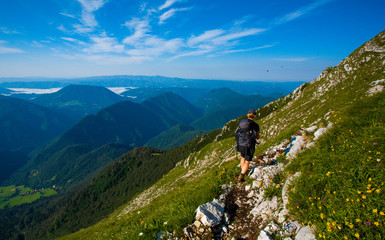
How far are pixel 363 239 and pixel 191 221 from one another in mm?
4439

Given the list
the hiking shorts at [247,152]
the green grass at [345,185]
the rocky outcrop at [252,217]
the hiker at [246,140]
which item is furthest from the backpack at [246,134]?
the green grass at [345,185]

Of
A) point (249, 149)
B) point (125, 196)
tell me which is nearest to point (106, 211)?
point (125, 196)

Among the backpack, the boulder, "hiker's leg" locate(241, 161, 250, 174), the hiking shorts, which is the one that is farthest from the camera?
the backpack

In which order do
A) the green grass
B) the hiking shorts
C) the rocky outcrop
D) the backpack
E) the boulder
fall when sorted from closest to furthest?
the green grass
the rocky outcrop
the boulder
the hiking shorts
the backpack

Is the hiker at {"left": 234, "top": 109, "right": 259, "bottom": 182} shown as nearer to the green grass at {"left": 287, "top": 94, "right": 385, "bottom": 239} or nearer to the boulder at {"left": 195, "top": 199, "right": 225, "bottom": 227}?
the green grass at {"left": 287, "top": 94, "right": 385, "bottom": 239}

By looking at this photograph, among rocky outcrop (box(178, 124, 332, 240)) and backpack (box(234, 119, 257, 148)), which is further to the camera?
backpack (box(234, 119, 257, 148))

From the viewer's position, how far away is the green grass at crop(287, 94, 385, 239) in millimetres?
3516

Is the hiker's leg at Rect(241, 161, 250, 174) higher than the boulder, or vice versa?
the hiker's leg at Rect(241, 161, 250, 174)

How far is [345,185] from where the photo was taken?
14.7 feet

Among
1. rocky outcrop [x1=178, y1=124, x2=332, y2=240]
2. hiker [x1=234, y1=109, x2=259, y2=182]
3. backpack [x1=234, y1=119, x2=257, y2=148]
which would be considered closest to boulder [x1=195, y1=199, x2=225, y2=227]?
rocky outcrop [x1=178, y1=124, x2=332, y2=240]

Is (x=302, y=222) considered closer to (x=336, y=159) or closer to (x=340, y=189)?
(x=340, y=189)

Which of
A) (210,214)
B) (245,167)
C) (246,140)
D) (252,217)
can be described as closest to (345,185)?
(252,217)

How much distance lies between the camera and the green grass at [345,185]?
11.5 ft

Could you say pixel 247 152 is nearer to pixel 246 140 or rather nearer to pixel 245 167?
pixel 246 140
